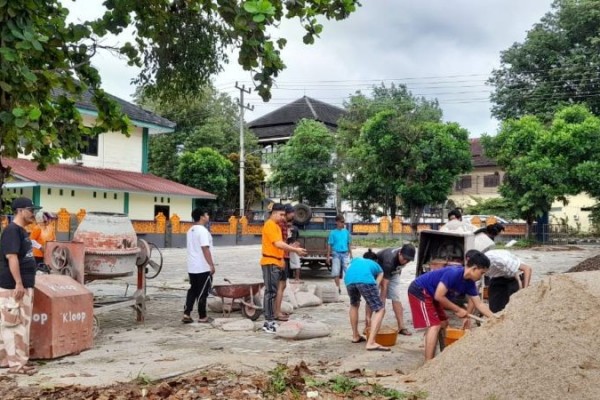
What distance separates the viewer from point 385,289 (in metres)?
8.08

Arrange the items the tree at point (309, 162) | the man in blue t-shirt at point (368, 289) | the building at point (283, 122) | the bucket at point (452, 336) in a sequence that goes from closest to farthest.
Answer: the bucket at point (452, 336) → the man in blue t-shirt at point (368, 289) → the tree at point (309, 162) → the building at point (283, 122)

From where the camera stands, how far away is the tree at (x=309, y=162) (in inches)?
1433

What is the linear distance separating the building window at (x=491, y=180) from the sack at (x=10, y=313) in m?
42.7

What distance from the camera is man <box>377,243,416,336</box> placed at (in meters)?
7.29

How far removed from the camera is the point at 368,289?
7059 mm

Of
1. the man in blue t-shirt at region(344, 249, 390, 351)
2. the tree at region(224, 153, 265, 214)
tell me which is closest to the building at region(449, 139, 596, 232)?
the tree at region(224, 153, 265, 214)

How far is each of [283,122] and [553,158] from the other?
25.5 m

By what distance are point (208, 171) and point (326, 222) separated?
20.5m

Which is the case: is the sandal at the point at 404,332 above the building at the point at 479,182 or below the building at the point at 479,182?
below

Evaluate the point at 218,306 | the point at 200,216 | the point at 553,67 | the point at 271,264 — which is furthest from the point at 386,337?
the point at 553,67

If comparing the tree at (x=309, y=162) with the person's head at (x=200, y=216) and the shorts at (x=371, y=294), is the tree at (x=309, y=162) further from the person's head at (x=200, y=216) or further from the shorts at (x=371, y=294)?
the shorts at (x=371, y=294)

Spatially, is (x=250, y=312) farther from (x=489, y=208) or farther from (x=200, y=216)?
(x=489, y=208)

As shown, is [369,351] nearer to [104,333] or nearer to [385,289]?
[385,289]

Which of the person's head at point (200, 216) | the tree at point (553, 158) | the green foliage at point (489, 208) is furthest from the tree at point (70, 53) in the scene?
the green foliage at point (489, 208)
